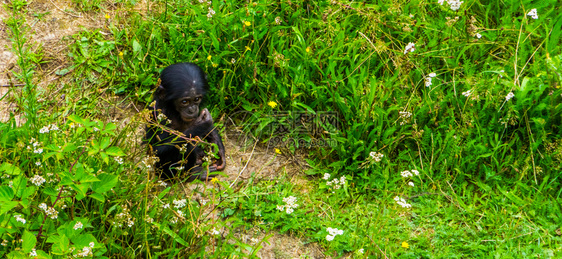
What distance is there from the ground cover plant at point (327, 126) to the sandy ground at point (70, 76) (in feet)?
0.17

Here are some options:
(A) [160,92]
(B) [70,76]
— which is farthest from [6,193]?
(B) [70,76]

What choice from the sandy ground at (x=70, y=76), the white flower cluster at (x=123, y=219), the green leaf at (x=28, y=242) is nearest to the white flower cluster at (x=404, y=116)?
the sandy ground at (x=70, y=76)

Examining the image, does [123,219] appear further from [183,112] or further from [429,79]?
[429,79]

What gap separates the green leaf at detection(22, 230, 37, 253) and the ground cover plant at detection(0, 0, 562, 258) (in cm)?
23

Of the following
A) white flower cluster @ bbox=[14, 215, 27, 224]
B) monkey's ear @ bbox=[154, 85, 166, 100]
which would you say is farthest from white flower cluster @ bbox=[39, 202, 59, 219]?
monkey's ear @ bbox=[154, 85, 166, 100]

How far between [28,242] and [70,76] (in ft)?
9.73

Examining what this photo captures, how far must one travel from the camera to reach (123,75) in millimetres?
5520

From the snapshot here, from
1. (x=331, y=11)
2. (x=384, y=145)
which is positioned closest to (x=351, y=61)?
(x=331, y=11)

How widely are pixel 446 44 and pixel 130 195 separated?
11.6ft

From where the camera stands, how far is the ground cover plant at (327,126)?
12.6 ft

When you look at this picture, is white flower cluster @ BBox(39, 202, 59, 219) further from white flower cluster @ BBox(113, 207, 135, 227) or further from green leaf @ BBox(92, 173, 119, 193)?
white flower cluster @ BBox(113, 207, 135, 227)

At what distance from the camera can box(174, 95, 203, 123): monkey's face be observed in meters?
4.69

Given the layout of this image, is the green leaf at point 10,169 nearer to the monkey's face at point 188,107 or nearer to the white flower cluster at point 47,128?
the white flower cluster at point 47,128

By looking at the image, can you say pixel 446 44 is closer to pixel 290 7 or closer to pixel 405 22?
pixel 405 22
